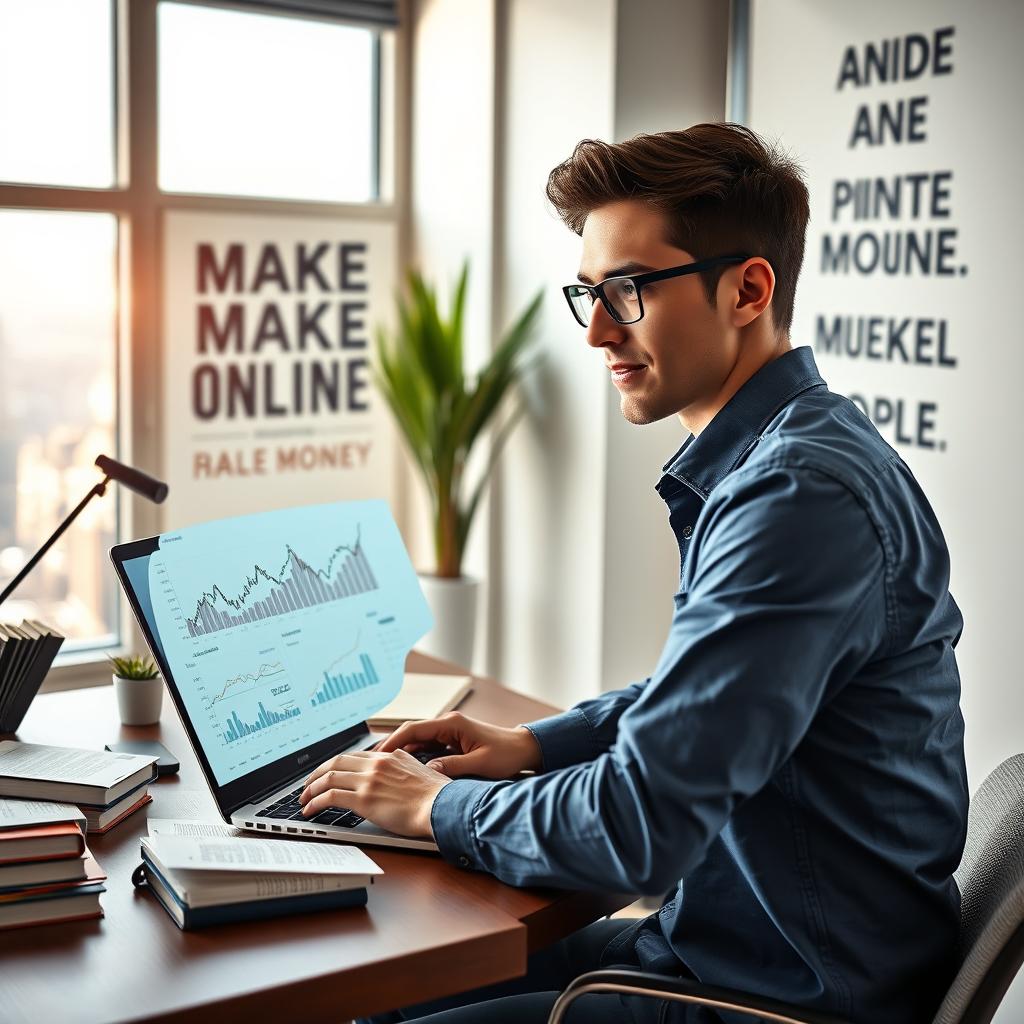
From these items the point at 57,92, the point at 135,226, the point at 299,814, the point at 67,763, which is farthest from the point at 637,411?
the point at 57,92

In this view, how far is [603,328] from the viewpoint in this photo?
1.67m

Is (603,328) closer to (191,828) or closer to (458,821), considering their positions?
(458,821)

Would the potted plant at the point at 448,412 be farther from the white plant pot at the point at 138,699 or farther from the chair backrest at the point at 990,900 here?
the chair backrest at the point at 990,900

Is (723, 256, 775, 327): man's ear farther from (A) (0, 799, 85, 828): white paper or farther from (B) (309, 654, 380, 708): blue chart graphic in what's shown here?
(A) (0, 799, 85, 828): white paper

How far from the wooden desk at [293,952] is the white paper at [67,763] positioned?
0.08m

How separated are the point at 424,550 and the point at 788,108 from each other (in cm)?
187

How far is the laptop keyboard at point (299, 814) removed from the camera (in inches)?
61.7

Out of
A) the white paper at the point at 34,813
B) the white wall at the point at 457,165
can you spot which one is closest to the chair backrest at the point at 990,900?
the white paper at the point at 34,813

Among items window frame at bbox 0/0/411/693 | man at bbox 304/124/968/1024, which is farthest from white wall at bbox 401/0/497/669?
man at bbox 304/124/968/1024

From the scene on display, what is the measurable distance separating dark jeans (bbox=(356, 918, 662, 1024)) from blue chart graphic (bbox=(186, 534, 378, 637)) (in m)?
0.54

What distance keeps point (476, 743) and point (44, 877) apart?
1.98ft

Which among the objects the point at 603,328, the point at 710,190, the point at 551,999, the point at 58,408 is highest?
the point at 710,190

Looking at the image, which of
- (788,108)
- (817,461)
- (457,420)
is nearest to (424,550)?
(457,420)

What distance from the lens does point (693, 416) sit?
5.59 ft
